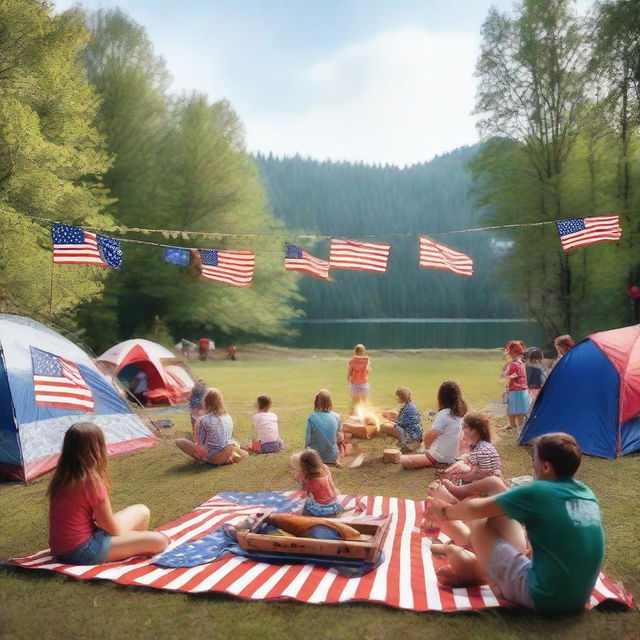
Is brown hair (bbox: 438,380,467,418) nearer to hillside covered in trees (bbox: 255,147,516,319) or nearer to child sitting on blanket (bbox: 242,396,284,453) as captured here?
child sitting on blanket (bbox: 242,396,284,453)

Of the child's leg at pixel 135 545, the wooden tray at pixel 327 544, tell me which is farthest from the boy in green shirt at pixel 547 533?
the child's leg at pixel 135 545

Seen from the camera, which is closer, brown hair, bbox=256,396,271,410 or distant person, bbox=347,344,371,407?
brown hair, bbox=256,396,271,410

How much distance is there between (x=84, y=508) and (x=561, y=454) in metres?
3.68

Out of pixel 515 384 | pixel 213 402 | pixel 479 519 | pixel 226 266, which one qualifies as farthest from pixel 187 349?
pixel 479 519

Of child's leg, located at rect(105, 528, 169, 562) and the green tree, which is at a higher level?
the green tree

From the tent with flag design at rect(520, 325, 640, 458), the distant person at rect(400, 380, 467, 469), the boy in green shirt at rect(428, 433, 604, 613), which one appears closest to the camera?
the boy in green shirt at rect(428, 433, 604, 613)

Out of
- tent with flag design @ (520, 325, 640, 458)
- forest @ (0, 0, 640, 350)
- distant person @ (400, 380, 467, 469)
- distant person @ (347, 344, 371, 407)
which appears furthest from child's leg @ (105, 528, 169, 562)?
forest @ (0, 0, 640, 350)

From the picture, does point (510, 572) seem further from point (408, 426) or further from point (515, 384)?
point (515, 384)

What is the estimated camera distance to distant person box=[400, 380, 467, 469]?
782 cm

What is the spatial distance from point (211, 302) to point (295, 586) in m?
32.2

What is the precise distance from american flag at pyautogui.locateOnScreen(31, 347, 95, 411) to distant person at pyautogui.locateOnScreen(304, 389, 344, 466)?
3.26 meters

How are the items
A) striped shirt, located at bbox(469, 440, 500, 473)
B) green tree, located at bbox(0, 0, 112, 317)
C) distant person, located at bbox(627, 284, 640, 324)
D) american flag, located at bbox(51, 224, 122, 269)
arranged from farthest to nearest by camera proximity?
distant person, located at bbox(627, 284, 640, 324) < green tree, located at bbox(0, 0, 112, 317) < american flag, located at bbox(51, 224, 122, 269) < striped shirt, located at bbox(469, 440, 500, 473)

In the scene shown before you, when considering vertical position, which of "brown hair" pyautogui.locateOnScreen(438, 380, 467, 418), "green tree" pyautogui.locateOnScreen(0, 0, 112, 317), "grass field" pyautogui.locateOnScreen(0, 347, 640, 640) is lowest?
"grass field" pyautogui.locateOnScreen(0, 347, 640, 640)

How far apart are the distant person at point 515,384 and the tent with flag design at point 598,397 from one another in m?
0.98
